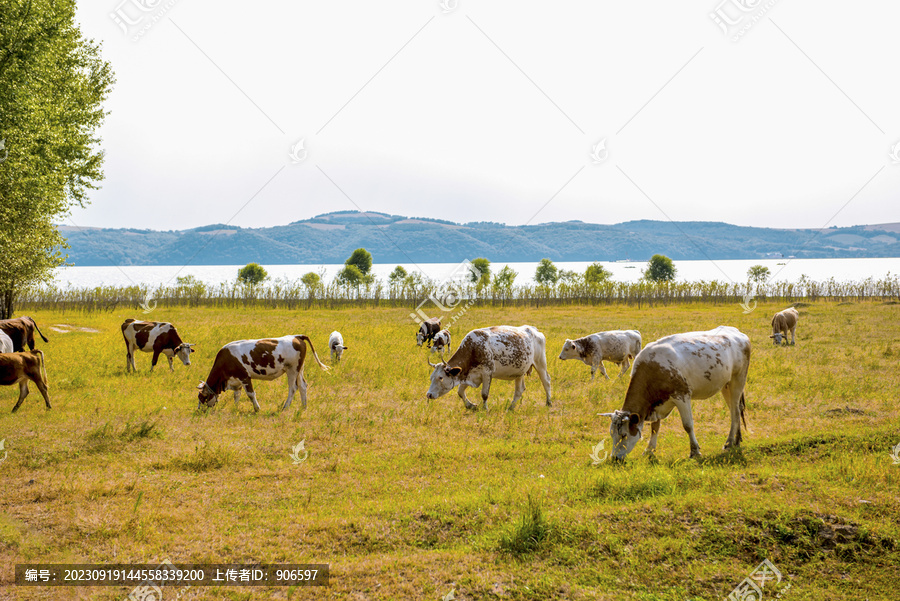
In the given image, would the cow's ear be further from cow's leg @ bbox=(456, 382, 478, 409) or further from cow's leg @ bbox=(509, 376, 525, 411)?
cow's leg @ bbox=(456, 382, 478, 409)

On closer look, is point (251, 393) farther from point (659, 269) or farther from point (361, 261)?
point (659, 269)

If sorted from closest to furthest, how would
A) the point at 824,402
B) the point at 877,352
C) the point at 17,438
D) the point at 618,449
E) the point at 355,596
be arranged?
the point at 355,596
the point at 618,449
the point at 17,438
the point at 824,402
the point at 877,352

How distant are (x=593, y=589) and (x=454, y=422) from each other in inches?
259

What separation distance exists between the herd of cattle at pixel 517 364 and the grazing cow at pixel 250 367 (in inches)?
0.9

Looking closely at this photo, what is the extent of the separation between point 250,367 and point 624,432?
8.69 m

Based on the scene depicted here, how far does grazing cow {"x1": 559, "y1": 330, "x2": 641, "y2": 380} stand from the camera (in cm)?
1764

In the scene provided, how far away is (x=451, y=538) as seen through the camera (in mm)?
6523

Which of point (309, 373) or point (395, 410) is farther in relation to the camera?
point (309, 373)

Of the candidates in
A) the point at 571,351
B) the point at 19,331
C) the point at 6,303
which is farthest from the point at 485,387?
the point at 6,303

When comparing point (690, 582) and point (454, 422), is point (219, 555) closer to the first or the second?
point (690, 582)

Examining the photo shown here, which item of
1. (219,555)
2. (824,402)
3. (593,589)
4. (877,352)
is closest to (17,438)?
(219,555)

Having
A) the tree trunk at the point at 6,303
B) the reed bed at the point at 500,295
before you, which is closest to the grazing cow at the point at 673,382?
the tree trunk at the point at 6,303

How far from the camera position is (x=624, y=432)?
876cm

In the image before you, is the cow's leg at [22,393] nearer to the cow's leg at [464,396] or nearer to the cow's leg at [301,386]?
the cow's leg at [301,386]
